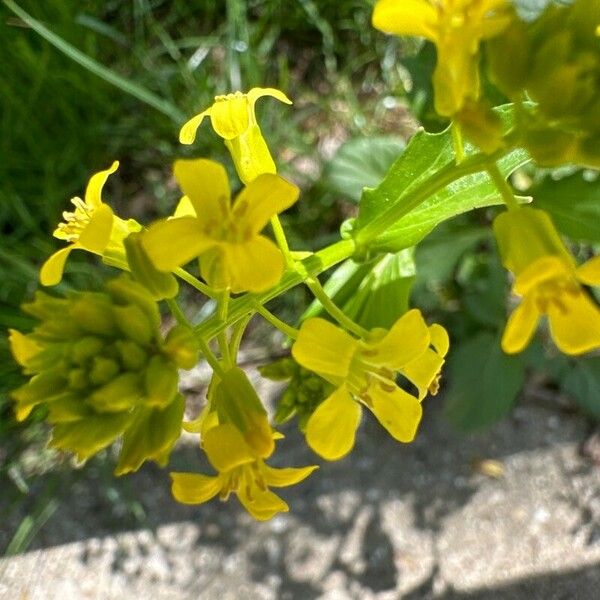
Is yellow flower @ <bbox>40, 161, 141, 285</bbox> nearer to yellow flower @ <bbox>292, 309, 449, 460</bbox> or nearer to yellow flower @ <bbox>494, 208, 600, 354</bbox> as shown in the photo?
yellow flower @ <bbox>292, 309, 449, 460</bbox>

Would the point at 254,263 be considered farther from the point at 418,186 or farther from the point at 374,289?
the point at 374,289

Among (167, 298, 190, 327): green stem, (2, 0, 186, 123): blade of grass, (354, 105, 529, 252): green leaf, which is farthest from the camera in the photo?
(2, 0, 186, 123): blade of grass

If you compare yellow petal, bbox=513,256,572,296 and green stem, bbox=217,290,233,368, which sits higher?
yellow petal, bbox=513,256,572,296

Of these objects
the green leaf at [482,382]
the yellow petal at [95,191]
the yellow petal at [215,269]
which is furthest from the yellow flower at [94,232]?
the green leaf at [482,382]

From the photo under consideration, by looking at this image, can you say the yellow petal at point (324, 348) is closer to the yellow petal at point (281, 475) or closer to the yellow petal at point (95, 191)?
the yellow petal at point (281, 475)

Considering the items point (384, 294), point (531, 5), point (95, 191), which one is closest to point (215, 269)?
A: point (95, 191)

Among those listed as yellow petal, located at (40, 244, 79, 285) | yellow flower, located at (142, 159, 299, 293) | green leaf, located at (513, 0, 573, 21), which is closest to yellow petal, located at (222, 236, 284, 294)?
yellow flower, located at (142, 159, 299, 293)

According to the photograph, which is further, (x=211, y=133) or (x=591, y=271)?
Answer: (x=211, y=133)
